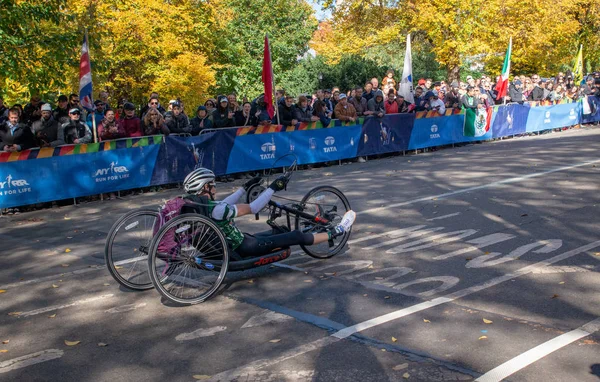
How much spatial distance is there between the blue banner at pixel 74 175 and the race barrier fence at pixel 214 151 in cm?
2

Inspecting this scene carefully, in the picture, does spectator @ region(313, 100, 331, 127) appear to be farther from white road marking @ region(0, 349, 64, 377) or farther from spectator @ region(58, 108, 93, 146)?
white road marking @ region(0, 349, 64, 377)

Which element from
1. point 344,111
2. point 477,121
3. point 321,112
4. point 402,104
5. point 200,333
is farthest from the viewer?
point 477,121

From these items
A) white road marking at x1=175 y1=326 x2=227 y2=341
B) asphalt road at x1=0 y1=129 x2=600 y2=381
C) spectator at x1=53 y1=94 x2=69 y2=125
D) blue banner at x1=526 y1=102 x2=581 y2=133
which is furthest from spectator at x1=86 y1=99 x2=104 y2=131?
blue banner at x1=526 y1=102 x2=581 y2=133

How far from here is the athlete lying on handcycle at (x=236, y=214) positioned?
24.4 ft

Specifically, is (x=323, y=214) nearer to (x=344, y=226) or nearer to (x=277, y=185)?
(x=344, y=226)

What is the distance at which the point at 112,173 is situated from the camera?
50.2ft

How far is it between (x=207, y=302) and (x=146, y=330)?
935mm

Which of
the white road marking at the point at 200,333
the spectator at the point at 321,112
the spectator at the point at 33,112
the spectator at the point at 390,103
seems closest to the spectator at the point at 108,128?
the spectator at the point at 33,112

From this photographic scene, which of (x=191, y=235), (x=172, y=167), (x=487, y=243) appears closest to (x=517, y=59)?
(x=172, y=167)

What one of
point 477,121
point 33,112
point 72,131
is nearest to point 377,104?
point 477,121

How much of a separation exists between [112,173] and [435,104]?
11847 millimetres

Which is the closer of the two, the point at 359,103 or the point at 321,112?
the point at 321,112

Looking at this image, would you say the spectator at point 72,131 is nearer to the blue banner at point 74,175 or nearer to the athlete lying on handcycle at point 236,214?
the blue banner at point 74,175

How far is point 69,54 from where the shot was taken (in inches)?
678
